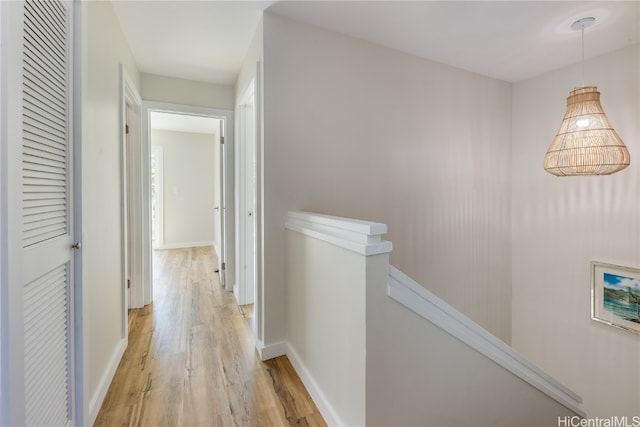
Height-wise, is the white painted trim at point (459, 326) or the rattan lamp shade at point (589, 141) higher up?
the rattan lamp shade at point (589, 141)

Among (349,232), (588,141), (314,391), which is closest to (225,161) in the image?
(349,232)

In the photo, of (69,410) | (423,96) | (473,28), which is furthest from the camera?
(423,96)

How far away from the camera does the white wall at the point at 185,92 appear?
289 centimetres

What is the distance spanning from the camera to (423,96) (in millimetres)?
2648

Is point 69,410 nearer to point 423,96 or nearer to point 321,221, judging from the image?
point 321,221

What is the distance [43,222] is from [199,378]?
4.25 ft

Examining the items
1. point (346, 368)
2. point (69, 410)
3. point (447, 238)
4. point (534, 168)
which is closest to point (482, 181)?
point (534, 168)

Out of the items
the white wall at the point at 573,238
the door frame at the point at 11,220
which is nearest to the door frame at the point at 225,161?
the door frame at the point at 11,220

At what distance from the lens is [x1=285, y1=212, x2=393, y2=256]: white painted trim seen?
3.79ft

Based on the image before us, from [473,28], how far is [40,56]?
8.57 ft

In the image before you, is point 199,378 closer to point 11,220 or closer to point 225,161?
point 11,220

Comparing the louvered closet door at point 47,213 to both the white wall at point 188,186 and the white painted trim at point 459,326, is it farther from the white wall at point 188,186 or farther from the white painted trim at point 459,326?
the white wall at point 188,186

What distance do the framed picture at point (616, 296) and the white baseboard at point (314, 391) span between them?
2.76 m

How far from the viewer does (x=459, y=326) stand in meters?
1.35
